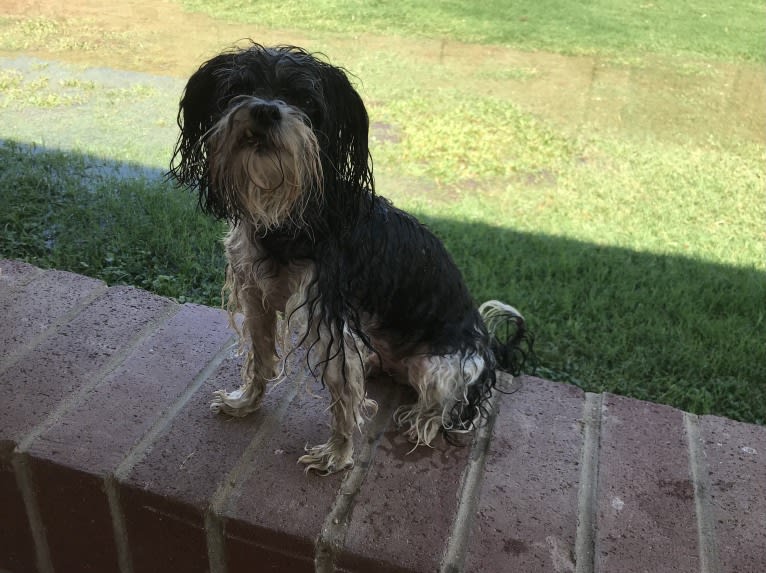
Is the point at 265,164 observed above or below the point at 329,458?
above

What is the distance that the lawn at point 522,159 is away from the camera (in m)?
3.27

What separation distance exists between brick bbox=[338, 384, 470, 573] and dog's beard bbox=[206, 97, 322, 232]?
707 mm

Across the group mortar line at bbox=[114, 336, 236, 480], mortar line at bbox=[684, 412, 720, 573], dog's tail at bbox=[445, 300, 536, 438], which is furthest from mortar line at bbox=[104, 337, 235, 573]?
mortar line at bbox=[684, 412, 720, 573]

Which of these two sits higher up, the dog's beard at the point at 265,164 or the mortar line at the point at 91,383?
the dog's beard at the point at 265,164

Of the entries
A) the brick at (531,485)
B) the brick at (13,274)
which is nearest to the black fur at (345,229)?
the brick at (531,485)

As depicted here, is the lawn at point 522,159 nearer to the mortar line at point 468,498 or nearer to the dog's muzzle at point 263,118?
the mortar line at point 468,498

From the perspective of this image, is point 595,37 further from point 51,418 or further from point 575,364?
point 51,418

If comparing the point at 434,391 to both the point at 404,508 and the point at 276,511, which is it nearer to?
the point at 404,508

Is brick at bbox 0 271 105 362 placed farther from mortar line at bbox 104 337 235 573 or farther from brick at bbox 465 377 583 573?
brick at bbox 465 377 583 573

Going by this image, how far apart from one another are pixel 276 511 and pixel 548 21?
799 centimetres

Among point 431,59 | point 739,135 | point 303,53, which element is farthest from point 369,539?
point 431,59

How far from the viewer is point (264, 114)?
1.51m

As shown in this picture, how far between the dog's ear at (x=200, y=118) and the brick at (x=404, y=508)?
2.56 feet

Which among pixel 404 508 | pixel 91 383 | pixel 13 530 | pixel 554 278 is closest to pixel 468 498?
pixel 404 508
